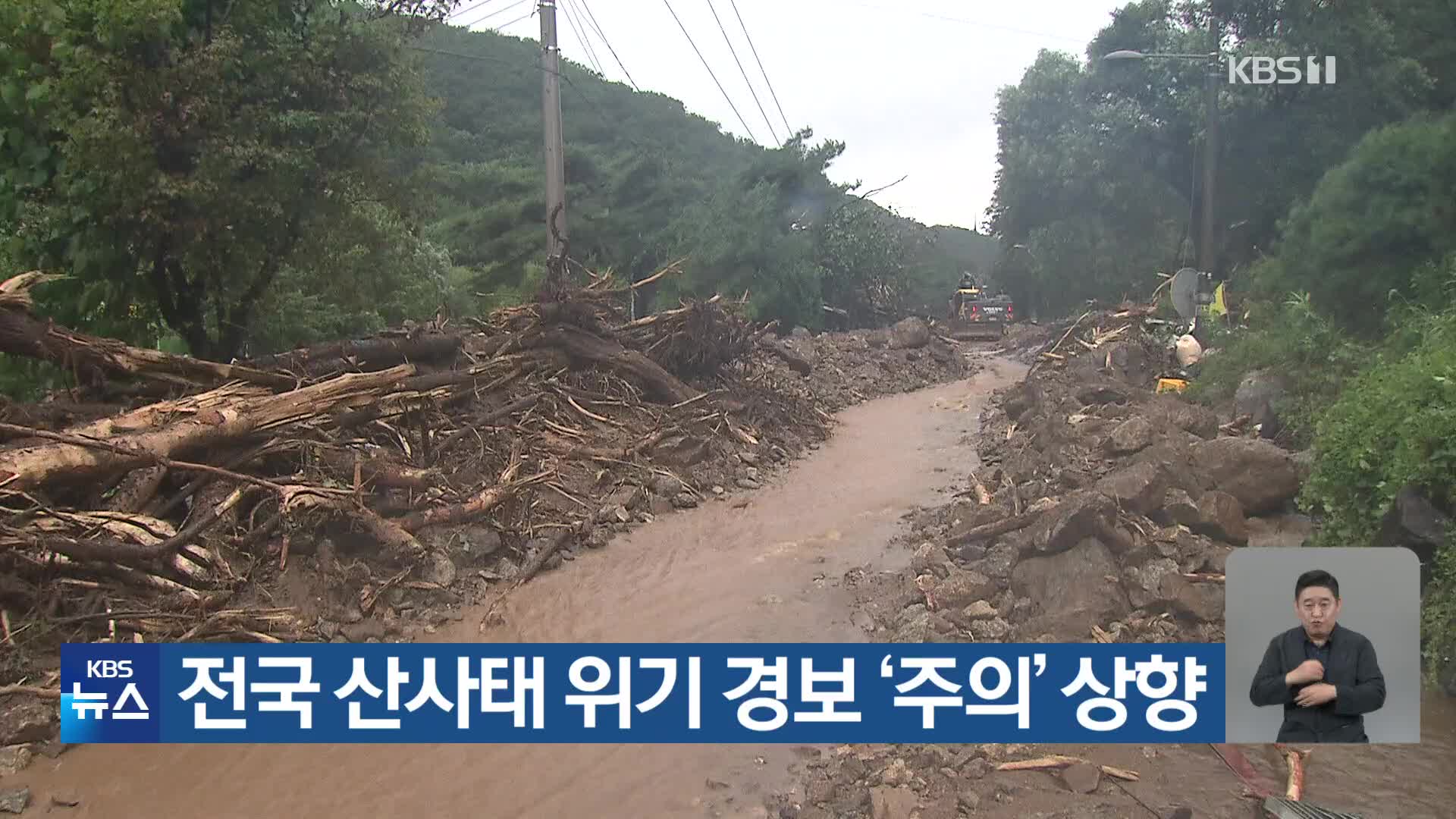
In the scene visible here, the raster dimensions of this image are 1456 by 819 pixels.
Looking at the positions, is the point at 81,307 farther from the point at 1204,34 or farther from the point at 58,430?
the point at 1204,34

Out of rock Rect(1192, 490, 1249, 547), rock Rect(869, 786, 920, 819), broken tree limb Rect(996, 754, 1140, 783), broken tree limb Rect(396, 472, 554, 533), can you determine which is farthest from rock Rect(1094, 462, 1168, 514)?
broken tree limb Rect(396, 472, 554, 533)

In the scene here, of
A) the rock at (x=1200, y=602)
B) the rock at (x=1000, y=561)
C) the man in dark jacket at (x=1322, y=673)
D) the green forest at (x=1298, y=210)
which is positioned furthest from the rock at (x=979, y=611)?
the man in dark jacket at (x=1322, y=673)

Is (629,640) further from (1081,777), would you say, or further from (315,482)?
(1081,777)

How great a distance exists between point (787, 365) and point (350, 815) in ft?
46.1

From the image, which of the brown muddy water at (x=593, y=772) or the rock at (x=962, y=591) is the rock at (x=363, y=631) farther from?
the rock at (x=962, y=591)

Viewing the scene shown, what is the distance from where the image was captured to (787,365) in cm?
1783

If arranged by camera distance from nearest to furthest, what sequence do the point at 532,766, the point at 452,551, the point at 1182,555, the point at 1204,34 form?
1. the point at 532,766
2. the point at 1182,555
3. the point at 452,551
4. the point at 1204,34

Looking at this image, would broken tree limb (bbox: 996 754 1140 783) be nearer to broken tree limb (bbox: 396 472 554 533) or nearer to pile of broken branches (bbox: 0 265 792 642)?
pile of broken branches (bbox: 0 265 792 642)

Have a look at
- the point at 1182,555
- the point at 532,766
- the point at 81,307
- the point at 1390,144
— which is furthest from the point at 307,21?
the point at 1390,144

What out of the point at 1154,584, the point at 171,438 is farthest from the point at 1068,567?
the point at 171,438

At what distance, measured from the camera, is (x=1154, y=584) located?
18.1 feet

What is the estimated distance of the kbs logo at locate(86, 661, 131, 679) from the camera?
469 centimetres

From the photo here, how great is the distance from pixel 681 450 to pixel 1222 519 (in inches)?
225

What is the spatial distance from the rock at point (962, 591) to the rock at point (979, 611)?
10cm
